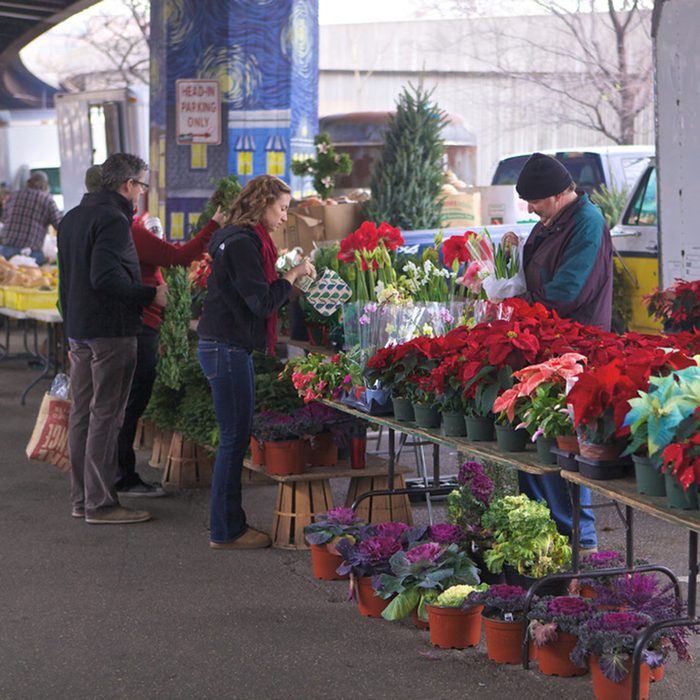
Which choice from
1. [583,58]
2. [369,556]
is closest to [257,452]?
[369,556]

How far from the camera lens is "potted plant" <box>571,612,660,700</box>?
426cm

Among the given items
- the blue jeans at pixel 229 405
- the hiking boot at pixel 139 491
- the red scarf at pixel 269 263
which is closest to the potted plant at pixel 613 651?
the blue jeans at pixel 229 405

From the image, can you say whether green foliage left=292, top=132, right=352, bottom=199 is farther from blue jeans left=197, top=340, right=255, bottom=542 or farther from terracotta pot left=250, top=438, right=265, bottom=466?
blue jeans left=197, top=340, right=255, bottom=542

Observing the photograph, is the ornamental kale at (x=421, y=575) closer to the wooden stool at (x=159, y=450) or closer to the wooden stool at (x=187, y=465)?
the wooden stool at (x=187, y=465)

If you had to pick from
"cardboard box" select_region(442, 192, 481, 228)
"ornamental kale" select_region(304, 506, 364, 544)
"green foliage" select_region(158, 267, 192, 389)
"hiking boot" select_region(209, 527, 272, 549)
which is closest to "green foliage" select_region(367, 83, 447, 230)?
"cardboard box" select_region(442, 192, 481, 228)

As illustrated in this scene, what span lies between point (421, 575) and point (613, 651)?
108 centimetres

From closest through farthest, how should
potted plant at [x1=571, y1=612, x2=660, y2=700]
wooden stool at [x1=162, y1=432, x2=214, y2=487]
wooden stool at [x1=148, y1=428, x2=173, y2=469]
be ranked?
1. potted plant at [x1=571, y1=612, x2=660, y2=700]
2. wooden stool at [x1=162, y1=432, x2=214, y2=487]
3. wooden stool at [x1=148, y1=428, x2=173, y2=469]

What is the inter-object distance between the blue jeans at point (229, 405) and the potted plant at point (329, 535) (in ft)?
1.74

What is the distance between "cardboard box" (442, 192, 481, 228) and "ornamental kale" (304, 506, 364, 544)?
16.8ft

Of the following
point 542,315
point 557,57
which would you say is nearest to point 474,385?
point 542,315

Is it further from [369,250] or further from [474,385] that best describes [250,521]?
[474,385]

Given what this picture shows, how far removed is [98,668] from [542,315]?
7.31ft

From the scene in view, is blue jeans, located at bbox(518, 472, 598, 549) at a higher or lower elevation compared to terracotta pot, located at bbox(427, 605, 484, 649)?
higher

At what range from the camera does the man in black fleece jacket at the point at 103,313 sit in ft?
22.2
